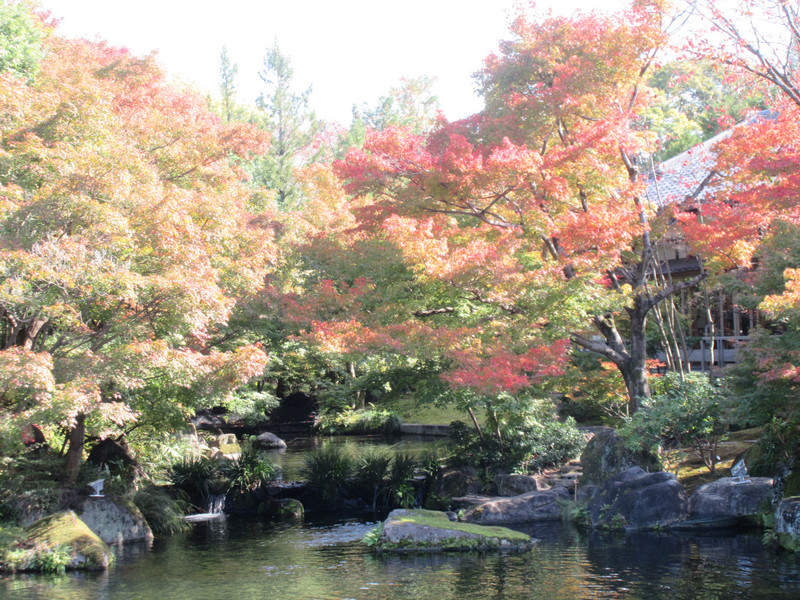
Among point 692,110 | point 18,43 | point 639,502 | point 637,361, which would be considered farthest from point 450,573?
point 692,110

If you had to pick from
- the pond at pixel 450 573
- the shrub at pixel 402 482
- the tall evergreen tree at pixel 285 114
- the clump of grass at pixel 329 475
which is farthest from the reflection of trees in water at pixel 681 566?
the tall evergreen tree at pixel 285 114

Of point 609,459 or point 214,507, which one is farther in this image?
point 214,507

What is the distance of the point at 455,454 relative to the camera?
16766 mm

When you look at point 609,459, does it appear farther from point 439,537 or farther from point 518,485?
point 439,537

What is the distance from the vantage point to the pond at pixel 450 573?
28.7 feet

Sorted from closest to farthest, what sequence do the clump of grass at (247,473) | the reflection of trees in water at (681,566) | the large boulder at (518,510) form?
1. the reflection of trees in water at (681,566)
2. the large boulder at (518,510)
3. the clump of grass at (247,473)

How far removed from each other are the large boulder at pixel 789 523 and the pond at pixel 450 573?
258mm

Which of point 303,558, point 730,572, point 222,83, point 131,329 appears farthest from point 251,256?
point 222,83

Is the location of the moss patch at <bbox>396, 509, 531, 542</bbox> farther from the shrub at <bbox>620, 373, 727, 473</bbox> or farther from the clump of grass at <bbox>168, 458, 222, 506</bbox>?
the clump of grass at <bbox>168, 458, 222, 506</bbox>

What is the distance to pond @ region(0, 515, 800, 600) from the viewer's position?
874 cm

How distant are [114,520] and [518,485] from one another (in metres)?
8.32

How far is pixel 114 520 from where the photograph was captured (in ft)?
42.2

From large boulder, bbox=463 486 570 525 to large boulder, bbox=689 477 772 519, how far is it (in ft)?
8.61

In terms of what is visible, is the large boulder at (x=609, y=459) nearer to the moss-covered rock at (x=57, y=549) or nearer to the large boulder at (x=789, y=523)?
the large boulder at (x=789, y=523)
